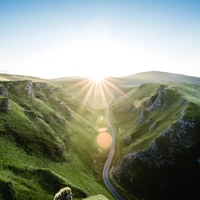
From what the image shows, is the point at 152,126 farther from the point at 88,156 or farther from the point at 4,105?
the point at 4,105

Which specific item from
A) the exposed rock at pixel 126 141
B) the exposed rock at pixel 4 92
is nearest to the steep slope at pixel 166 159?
the exposed rock at pixel 126 141

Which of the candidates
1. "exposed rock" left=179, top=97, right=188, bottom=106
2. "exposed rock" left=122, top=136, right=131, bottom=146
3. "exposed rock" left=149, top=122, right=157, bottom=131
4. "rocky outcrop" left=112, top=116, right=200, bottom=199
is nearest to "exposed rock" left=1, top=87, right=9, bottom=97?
"rocky outcrop" left=112, top=116, right=200, bottom=199

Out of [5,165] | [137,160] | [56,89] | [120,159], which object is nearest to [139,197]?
[137,160]

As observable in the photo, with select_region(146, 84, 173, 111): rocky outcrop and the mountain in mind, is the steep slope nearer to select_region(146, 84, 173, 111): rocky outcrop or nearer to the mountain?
the mountain

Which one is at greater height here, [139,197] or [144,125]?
[144,125]

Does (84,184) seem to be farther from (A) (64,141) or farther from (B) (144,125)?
(B) (144,125)

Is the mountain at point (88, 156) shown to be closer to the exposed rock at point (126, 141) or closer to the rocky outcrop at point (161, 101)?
the exposed rock at point (126, 141)
